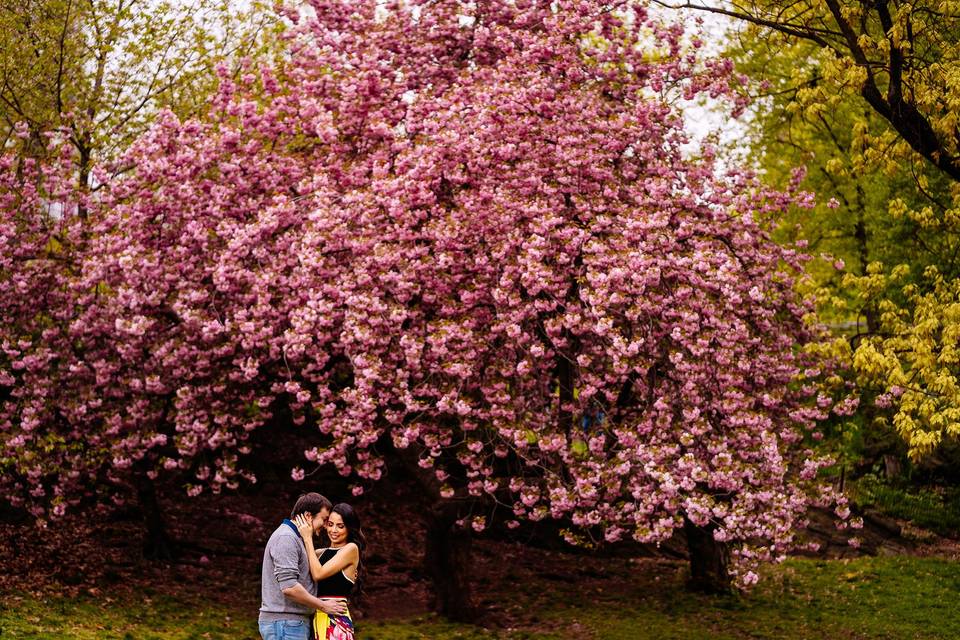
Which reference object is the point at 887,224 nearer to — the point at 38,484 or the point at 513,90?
the point at 513,90

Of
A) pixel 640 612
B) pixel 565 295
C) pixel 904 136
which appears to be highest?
pixel 904 136

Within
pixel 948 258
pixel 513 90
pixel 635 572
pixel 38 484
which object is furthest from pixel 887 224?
pixel 38 484

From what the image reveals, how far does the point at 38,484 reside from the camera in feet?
52.6

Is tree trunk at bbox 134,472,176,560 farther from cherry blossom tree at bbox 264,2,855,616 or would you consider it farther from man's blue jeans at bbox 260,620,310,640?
man's blue jeans at bbox 260,620,310,640

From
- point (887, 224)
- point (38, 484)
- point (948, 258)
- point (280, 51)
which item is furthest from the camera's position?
point (887, 224)

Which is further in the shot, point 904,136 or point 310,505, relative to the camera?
point 904,136

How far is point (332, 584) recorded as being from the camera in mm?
8109

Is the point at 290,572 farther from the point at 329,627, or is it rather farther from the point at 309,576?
the point at 329,627

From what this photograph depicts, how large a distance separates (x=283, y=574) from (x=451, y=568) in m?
8.84

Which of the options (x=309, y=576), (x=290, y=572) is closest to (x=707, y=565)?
(x=309, y=576)

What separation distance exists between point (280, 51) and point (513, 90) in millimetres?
9022

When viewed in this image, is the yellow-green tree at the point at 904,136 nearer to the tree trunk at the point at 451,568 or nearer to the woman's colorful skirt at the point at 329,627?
the tree trunk at the point at 451,568

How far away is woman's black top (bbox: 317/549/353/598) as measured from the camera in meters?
8.11

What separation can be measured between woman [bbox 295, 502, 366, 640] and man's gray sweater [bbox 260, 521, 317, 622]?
0.09 metres
